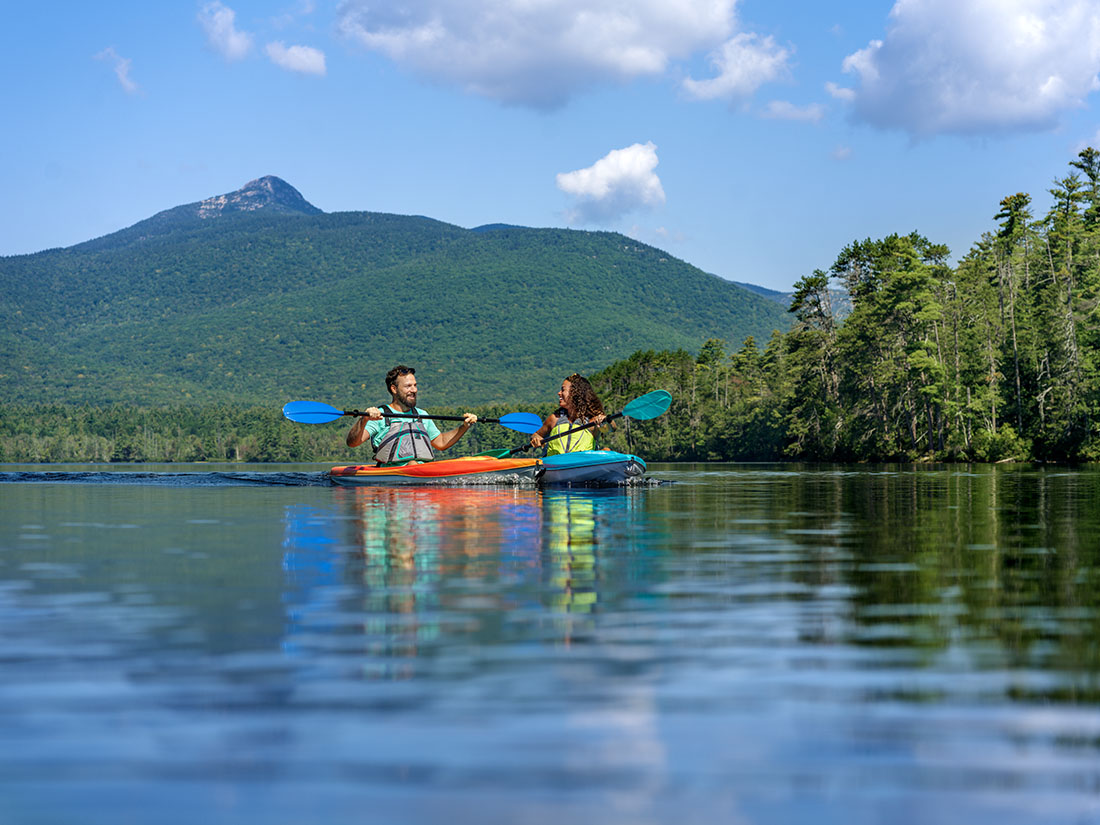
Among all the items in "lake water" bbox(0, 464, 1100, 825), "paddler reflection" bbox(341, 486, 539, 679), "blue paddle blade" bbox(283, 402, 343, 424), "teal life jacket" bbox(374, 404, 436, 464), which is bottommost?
"lake water" bbox(0, 464, 1100, 825)

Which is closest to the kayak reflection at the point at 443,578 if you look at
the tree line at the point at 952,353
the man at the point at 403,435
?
the man at the point at 403,435

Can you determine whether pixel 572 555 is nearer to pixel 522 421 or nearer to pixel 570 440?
pixel 570 440

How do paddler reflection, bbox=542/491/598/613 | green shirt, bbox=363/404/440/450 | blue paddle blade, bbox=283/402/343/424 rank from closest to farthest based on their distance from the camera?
paddler reflection, bbox=542/491/598/613
green shirt, bbox=363/404/440/450
blue paddle blade, bbox=283/402/343/424

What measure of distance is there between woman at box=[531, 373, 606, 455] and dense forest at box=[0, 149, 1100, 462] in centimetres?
3391

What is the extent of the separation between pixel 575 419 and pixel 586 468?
1.06m

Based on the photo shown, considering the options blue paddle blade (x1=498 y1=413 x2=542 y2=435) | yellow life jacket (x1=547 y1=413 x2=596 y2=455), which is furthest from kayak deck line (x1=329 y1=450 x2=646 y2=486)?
blue paddle blade (x1=498 y1=413 x2=542 y2=435)

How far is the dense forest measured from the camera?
5569 centimetres

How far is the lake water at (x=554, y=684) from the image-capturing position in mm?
3805

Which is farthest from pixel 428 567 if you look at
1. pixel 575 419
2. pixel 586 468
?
pixel 575 419

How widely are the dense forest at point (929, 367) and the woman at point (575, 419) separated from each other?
3391 cm

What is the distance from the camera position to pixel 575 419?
24.8m

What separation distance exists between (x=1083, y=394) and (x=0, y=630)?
51958 mm

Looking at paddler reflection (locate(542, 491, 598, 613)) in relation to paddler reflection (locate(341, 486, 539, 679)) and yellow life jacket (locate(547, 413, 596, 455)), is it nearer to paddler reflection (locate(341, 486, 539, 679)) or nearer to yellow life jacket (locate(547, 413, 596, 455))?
paddler reflection (locate(341, 486, 539, 679))

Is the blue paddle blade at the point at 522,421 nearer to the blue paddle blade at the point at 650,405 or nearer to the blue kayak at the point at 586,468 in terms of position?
the blue paddle blade at the point at 650,405
